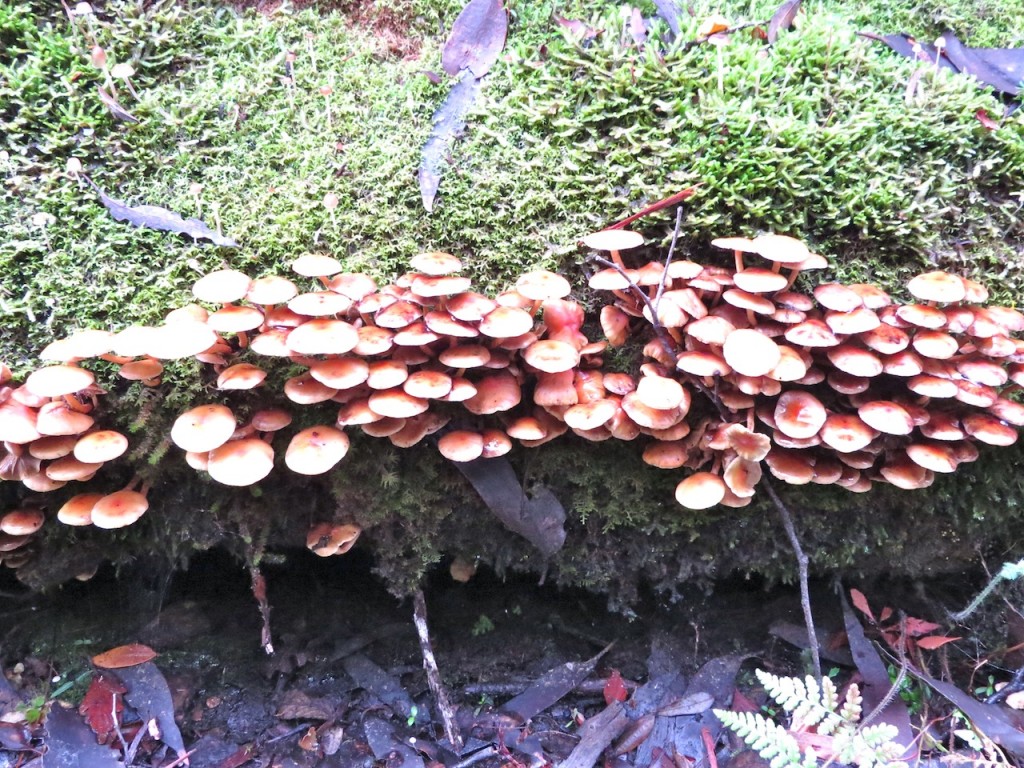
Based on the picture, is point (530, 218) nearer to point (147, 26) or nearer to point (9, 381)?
point (147, 26)

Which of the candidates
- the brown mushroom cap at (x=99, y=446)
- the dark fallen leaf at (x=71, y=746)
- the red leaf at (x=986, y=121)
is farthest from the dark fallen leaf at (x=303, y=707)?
the red leaf at (x=986, y=121)

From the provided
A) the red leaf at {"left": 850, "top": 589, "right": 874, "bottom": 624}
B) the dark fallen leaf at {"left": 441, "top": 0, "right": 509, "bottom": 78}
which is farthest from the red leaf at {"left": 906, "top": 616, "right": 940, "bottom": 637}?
the dark fallen leaf at {"left": 441, "top": 0, "right": 509, "bottom": 78}

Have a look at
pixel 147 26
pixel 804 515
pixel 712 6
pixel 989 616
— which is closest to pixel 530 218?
pixel 712 6

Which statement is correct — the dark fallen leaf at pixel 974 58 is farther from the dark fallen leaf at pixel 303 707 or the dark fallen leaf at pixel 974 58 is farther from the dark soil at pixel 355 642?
the dark fallen leaf at pixel 303 707

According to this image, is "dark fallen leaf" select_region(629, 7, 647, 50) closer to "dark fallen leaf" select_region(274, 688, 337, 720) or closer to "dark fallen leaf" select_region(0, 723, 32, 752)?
"dark fallen leaf" select_region(274, 688, 337, 720)

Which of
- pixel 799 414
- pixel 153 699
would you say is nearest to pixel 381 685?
pixel 153 699

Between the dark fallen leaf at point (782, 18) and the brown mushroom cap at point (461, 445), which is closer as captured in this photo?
the brown mushroom cap at point (461, 445)
